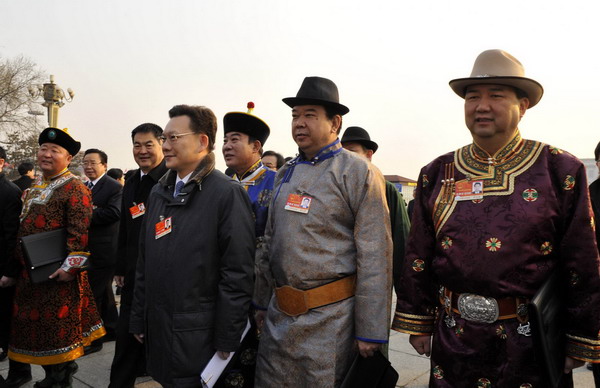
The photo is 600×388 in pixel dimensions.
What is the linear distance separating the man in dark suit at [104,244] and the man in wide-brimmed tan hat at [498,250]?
147 inches

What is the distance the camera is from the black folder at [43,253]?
10.6ft

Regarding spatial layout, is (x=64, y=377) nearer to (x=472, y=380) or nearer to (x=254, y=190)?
(x=254, y=190)

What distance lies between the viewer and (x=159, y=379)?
2256 millimetres

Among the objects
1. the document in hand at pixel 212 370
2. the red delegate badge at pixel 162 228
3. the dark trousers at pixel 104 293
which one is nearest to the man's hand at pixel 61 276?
the dark trousers at pixel 104 293

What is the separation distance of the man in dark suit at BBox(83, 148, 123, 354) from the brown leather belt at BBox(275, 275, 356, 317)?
3.19m

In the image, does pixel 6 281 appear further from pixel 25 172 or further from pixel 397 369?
pixel 25 172

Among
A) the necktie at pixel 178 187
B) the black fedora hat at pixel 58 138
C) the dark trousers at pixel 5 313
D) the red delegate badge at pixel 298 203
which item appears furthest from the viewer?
the dark trousers at pixel 5 313

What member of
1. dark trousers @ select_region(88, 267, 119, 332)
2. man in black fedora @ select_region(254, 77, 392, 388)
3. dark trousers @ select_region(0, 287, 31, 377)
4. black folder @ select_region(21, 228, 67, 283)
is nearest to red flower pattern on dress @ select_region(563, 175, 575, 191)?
man in black fedora @ select_region(254, 77, 392, 388)

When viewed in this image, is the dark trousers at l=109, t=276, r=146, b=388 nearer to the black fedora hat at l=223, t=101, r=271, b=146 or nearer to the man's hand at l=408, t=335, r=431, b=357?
the black fedora hat at l=223, t=101, r=271, b=146

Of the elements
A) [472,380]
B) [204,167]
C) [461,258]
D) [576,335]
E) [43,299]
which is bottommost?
[43,299]

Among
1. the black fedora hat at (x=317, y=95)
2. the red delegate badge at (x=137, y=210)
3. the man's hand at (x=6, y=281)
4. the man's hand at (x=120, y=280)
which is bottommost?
the man's hand at (x=6, y=281)

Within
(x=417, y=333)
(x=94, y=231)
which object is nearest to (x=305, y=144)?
(x=417, y=333)

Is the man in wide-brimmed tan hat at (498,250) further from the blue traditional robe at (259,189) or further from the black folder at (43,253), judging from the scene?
the black folder at (43,253)

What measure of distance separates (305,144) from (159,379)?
1539 mm
